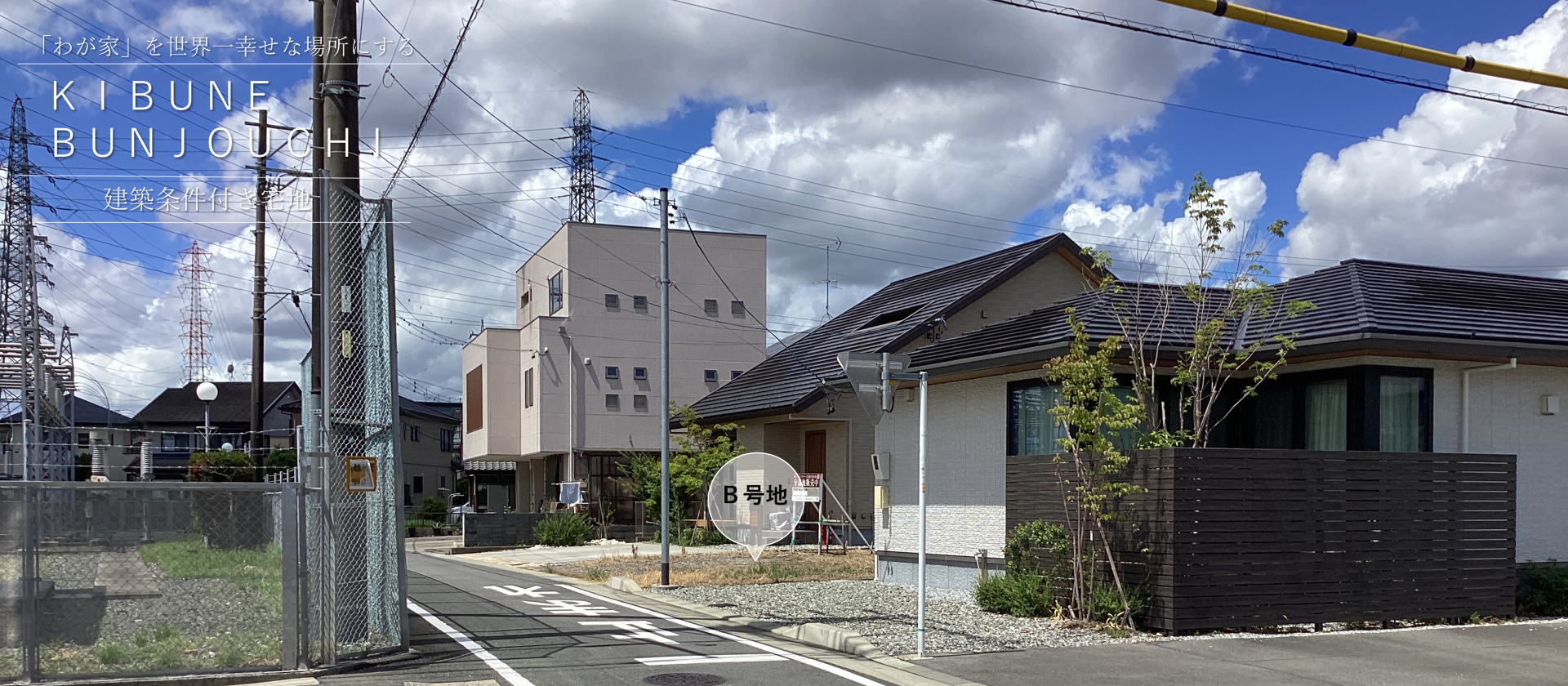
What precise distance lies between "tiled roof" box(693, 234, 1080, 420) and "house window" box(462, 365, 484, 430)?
1687cm

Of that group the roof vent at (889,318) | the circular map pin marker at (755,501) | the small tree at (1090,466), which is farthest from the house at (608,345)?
the small tree at (1090,466)

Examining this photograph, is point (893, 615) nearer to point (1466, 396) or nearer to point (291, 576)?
point (291, 576)

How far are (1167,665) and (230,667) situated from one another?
7927 millimetres

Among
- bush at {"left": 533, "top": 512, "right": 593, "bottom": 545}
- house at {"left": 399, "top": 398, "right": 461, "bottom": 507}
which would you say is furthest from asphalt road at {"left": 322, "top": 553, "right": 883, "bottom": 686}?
house at {"left": 399, "top": 398, "right": 461, "bottom": 507}

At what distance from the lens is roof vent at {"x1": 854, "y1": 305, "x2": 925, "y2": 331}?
27233 mm

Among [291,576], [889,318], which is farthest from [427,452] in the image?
[291,576]

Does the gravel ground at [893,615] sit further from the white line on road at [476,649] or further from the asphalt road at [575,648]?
the white line on road at [476,649]

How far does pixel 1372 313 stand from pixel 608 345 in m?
29.9

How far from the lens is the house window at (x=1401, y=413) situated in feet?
45.8

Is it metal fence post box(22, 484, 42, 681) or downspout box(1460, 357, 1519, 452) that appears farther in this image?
downspout box(1460, 357, 1519, 452)

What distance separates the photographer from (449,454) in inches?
2889

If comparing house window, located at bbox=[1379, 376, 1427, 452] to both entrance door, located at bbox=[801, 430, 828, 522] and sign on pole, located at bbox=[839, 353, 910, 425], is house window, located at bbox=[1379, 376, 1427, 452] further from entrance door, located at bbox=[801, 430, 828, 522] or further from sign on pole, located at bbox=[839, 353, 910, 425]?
entrance door, located at bbox=[801, 430, 828, 522]

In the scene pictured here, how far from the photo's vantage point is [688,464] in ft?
95.6

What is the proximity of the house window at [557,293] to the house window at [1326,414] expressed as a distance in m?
28.8
